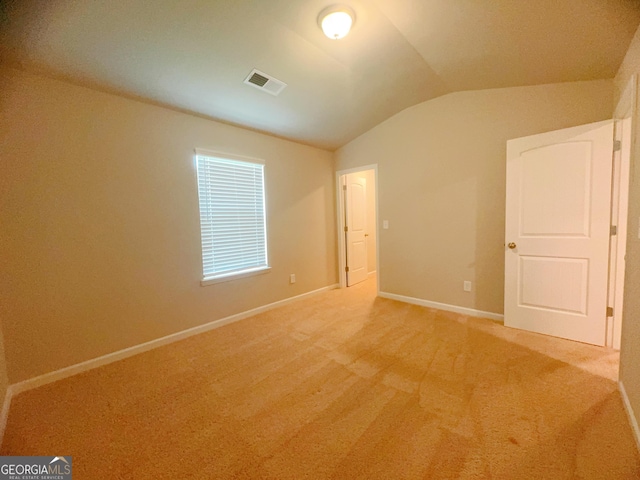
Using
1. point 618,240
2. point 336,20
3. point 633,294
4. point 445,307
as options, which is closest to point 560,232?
point 618,240

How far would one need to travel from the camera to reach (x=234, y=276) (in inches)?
127

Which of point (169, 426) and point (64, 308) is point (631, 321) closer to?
point (169, 426)

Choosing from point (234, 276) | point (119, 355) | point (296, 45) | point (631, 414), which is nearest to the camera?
point (631, 414)

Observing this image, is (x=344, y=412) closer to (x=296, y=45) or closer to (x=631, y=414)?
(x=631, y=414)

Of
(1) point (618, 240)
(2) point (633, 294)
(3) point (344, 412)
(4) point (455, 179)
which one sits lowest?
(3) point (344, 412)

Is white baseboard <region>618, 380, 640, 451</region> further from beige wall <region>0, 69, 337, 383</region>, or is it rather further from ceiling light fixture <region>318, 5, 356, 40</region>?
beige wall <region>0, 69, 337, 383</region>

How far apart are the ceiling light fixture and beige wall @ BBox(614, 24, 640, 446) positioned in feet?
6.25

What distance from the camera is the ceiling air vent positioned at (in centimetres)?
241

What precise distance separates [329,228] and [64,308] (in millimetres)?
3396

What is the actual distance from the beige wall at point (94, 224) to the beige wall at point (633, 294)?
3.40m

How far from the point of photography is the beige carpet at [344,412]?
1.31 metres

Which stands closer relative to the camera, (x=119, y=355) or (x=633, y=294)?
(x=633, y=294)

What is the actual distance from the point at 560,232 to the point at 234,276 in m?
3.52

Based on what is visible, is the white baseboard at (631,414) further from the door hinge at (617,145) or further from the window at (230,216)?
the window at (230,216)
